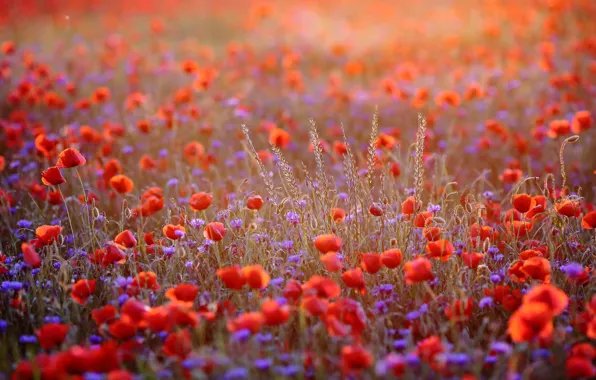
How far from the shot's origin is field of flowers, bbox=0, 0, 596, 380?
1978mm

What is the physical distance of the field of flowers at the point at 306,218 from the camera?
1.98 meters

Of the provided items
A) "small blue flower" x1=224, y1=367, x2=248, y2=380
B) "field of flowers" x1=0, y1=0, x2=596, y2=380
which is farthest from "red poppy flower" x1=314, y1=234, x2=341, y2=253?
"small blue flower" x1=224, y1=367, x2=248, y2=380

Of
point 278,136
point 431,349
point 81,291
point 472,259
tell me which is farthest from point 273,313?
point 278,136

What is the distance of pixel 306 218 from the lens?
9.64 feet

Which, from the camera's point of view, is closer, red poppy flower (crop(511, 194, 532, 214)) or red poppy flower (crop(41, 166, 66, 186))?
red poppy flower (crop(511, 194, 532, 214))

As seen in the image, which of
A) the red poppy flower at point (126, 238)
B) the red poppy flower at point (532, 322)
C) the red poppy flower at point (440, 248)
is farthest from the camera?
the red poppy flower at point (126, 238)

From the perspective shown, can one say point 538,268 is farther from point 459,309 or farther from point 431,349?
point 431,349

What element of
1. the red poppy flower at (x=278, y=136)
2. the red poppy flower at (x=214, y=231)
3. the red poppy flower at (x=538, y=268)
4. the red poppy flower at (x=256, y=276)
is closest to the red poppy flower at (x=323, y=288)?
the red poppy flower at (x=256, y=276)

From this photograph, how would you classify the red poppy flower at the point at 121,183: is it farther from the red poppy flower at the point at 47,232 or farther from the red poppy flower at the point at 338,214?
the red poppy flower at the point at 338,214

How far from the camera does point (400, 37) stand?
8.57 meters

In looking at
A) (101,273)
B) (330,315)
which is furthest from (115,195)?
(330,315)

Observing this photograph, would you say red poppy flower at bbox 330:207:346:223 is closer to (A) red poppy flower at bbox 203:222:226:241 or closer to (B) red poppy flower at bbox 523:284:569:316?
(A) red poppy flower at bbox 203:222:226:241

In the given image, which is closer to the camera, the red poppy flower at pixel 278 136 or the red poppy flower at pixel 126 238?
the red poppy flower at pixel 126 238

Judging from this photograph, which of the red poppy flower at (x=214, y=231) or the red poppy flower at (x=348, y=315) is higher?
the red poppy flower at (x=214, y=231)
